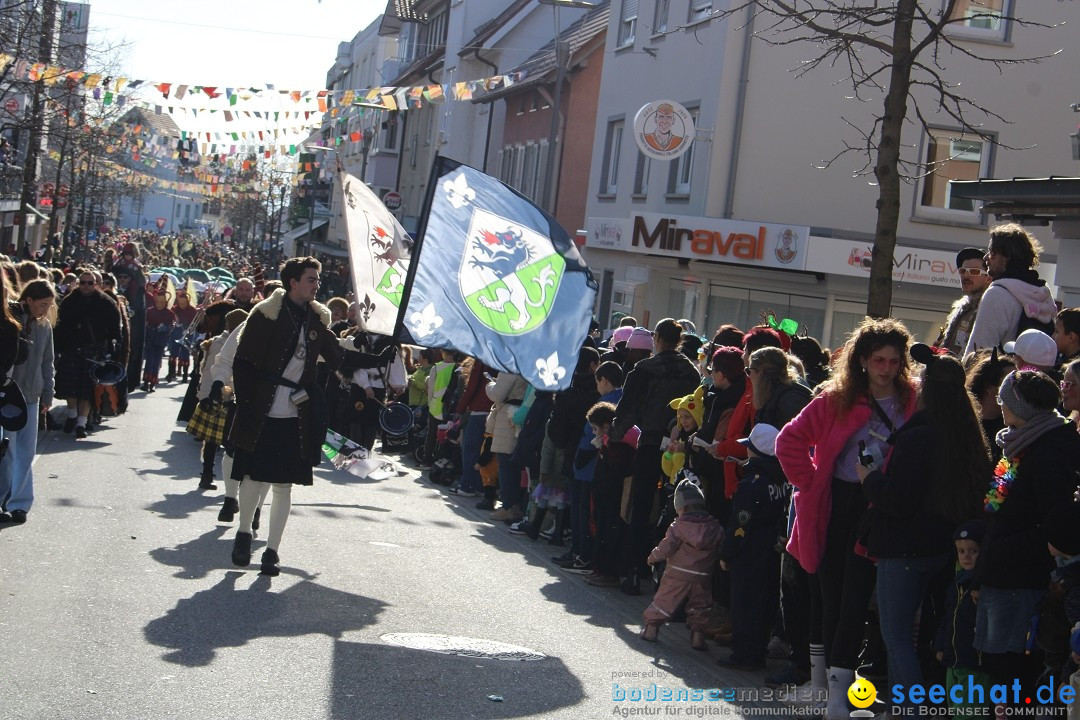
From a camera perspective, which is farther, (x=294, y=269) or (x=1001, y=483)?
(x=294, y=269)

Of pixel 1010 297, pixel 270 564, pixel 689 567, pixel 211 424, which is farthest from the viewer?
pixel 211 424

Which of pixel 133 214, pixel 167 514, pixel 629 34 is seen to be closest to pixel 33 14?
pixel 629 34

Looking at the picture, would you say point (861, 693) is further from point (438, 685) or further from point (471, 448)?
point (471, 448)

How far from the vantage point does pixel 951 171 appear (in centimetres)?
2462

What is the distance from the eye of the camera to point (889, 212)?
1082 centimetres

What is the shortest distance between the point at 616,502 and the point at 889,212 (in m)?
3.06

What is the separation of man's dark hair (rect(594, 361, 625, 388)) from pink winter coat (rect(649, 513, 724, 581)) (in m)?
Result: 2.68

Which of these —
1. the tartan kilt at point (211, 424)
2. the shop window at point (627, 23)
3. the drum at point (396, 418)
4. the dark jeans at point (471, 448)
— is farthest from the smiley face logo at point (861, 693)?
the shop window at point (627, 23)

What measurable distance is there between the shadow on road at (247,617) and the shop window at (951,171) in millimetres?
18111

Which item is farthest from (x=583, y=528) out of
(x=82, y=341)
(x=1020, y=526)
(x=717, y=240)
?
(x=717, y=240)

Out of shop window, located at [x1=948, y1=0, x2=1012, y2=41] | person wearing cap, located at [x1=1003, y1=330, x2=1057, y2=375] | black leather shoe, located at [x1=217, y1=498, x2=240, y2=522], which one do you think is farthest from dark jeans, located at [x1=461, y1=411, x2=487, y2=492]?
shop window, located at [x1=948, y1=0, x2=1012, y2=41]

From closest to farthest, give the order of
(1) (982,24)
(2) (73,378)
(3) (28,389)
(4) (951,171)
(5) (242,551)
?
(5) (242,551) → (3) (28,389) → (2) (73,378) → (1) (982,24) → (4) (951,171)

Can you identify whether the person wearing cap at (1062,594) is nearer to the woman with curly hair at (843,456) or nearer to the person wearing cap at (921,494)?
the person wearing cap at (921,494)

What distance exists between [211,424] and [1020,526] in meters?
8.91
